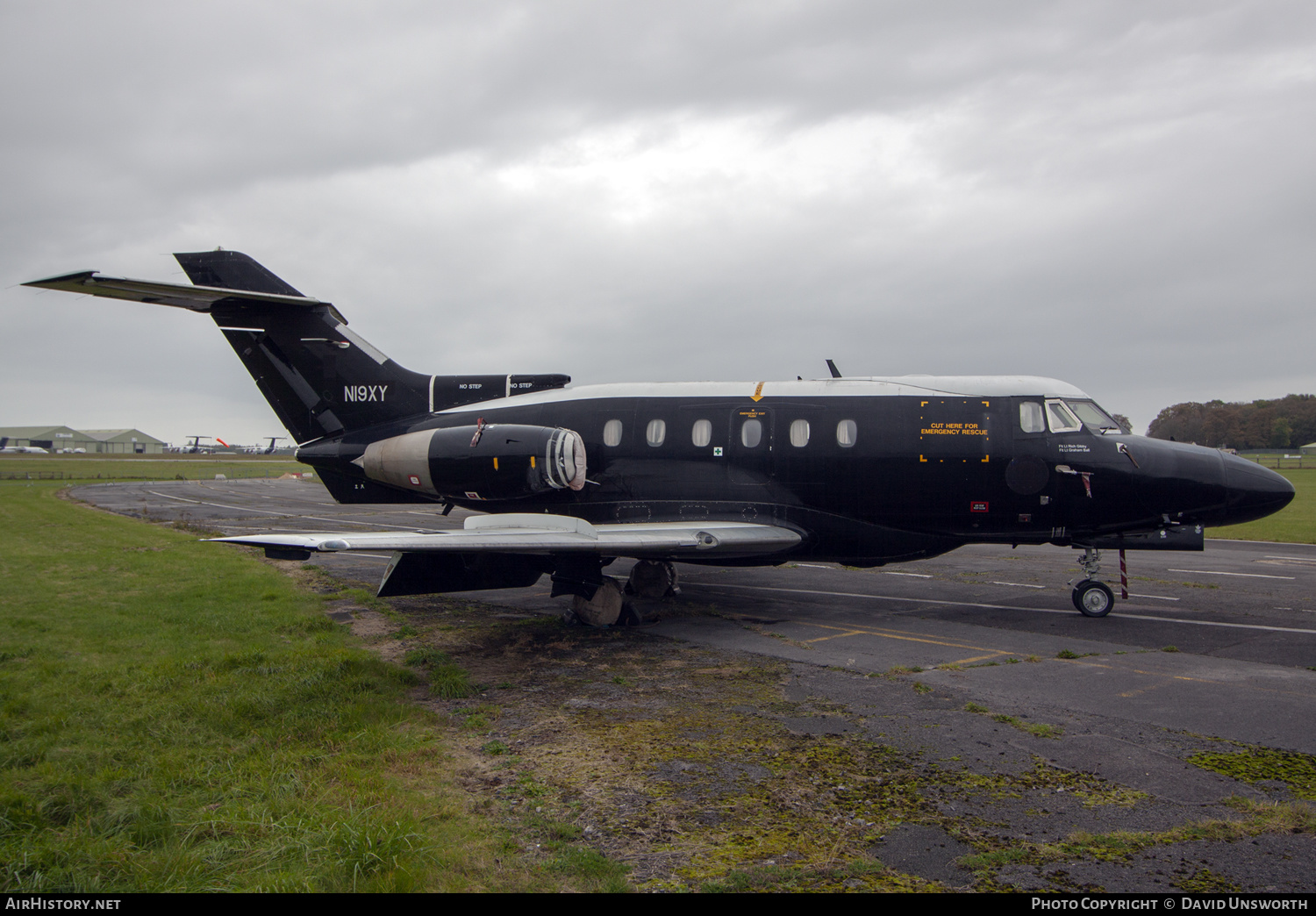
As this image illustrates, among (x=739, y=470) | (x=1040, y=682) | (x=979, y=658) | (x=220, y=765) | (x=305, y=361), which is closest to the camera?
(x=220, y=765)

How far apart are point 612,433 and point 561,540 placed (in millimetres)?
3480

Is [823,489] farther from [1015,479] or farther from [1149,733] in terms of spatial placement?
[1149,733]

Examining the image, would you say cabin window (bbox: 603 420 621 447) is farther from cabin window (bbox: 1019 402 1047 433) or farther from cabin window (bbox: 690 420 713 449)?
cabin window (bbox: 1019 402 1047 433)

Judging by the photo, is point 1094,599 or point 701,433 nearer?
point 1094,599

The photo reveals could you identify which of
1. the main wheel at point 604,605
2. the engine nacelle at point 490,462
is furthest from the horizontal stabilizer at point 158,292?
the main wheel at point 604,605

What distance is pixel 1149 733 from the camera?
6711 mm

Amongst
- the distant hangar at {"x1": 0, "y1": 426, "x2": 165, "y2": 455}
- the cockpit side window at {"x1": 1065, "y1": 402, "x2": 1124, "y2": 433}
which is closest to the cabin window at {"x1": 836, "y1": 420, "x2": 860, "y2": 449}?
the cockpit side window at {"x1": 1065, "y1": 402, "x2": 1124, "y2": 433}

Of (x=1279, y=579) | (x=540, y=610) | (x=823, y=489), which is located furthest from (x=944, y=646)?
(x=1279, y=579)

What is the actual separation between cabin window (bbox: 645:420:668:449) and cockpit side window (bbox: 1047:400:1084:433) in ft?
20.2

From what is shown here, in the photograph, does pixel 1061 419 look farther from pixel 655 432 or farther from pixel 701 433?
pixel 655 432

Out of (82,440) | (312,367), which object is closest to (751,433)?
(312,367)

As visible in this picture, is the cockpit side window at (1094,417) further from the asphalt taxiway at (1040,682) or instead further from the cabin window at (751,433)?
the cabin window at (751,433)

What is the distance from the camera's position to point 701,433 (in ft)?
42.1

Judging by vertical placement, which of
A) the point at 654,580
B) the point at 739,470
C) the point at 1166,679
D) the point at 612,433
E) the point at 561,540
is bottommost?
the point at 1166,679
